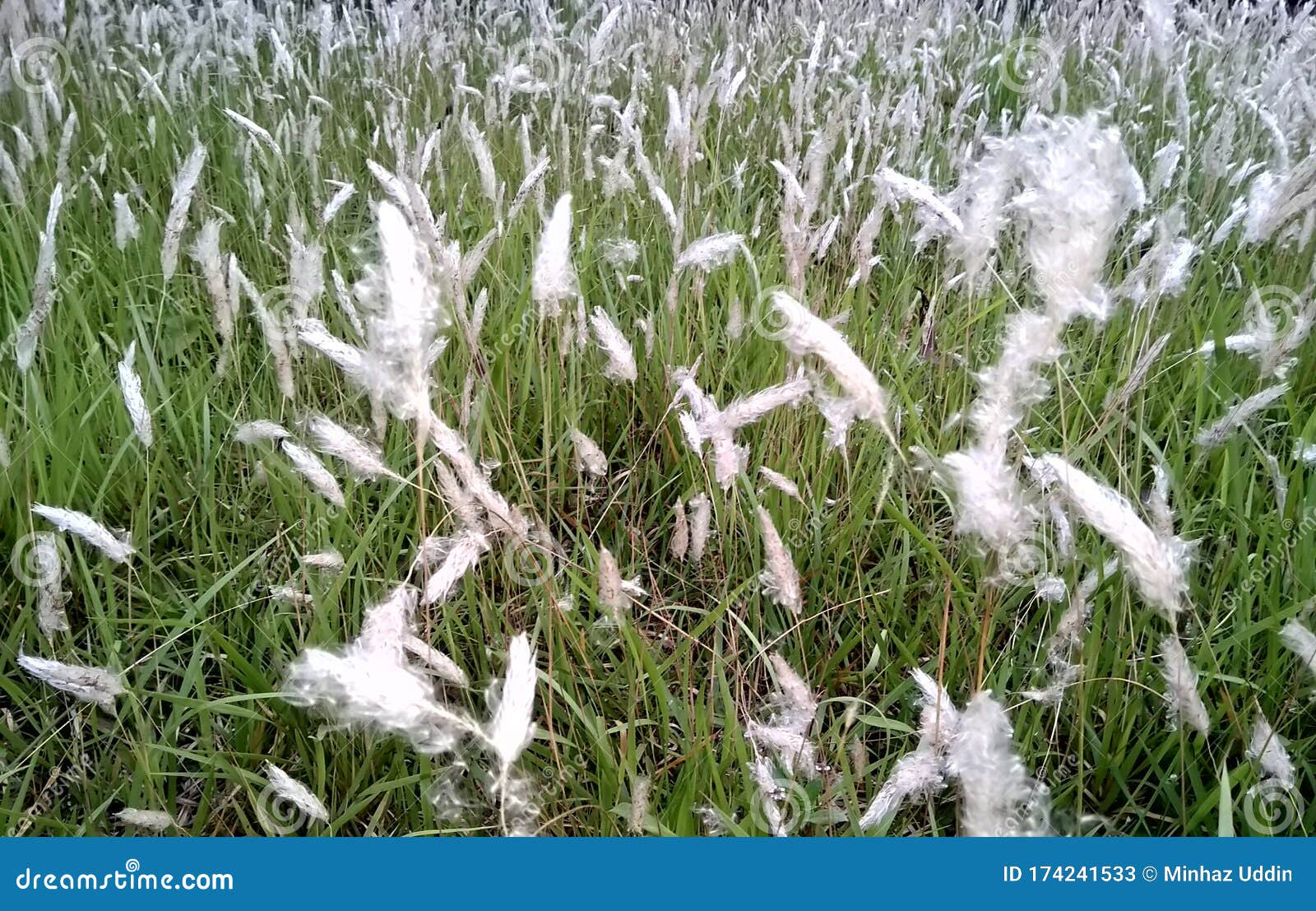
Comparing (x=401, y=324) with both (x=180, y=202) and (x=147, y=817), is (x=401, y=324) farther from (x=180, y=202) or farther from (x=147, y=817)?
(x=180, y=202)

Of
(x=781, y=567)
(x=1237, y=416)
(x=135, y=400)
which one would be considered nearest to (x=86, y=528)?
(x=135, y=400)

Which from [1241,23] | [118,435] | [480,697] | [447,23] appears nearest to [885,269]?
[480,697]

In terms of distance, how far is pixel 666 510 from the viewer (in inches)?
57.1

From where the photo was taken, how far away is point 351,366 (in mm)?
982

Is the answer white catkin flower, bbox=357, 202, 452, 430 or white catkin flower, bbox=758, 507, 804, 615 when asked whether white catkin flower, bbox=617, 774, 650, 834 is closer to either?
white catkin flower, bbox=758, 507, 804, 615

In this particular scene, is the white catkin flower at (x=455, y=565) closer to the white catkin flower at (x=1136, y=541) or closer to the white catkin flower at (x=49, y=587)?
the white catkin flower at (x=49, y=587)

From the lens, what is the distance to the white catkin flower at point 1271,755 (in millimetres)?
871

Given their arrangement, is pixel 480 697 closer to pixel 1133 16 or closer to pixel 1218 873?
pixel 1218 873

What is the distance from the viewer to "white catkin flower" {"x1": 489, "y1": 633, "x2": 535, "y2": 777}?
23.9 inches

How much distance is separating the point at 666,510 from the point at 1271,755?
0.85 metres

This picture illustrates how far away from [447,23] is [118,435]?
9.62 ft

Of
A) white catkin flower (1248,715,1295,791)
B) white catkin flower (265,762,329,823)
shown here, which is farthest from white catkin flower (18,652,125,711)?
white catkin flower (1248,715,1295,791)

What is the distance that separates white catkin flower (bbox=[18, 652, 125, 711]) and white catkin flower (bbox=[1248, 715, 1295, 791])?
3.70 feet

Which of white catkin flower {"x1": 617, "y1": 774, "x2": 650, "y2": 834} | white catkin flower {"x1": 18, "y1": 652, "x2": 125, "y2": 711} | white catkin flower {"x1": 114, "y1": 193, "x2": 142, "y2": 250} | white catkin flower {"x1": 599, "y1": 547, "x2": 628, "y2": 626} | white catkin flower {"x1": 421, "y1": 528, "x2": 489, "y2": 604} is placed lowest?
white catkin flower {"x1": 617, "y1": 774, "x2": 650, "y2": 834}
